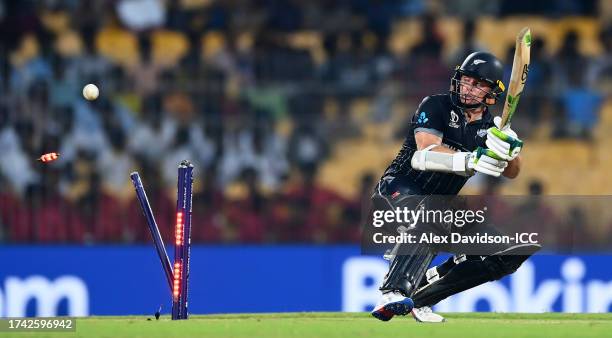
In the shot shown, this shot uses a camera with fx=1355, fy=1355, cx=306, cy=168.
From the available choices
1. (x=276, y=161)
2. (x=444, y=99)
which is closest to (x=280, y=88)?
(x=276, y=161)

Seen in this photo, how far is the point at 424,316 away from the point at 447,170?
1049 millimetres

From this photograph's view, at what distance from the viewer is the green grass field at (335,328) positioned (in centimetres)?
754

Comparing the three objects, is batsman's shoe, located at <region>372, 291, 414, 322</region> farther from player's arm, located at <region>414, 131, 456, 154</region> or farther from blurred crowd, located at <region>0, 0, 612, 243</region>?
blurred crowd, located at <region>0, 0, 612, 243</region>

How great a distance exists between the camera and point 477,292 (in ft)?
38.0

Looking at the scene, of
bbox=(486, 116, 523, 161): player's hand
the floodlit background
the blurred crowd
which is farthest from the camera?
the blurred crowd

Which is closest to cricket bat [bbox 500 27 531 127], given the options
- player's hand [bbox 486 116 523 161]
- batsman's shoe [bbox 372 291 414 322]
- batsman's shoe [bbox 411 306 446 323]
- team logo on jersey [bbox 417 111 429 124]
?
player's hand [bbox 486 116 523 161]

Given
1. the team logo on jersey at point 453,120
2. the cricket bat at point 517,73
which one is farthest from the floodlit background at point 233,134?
the cricket bat at point 517,73

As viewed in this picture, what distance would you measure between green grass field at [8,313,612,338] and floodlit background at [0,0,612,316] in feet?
9.04

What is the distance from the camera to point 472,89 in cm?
855

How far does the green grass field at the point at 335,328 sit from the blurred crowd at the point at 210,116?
113 inches

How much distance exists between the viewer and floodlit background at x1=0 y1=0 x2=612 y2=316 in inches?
462

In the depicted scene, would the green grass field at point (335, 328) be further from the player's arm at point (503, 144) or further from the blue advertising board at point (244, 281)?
the blue advertising board at point (244, 281)

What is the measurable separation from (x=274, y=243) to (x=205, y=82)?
216 centimetres

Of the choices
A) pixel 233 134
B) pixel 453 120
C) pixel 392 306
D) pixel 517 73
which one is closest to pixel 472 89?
pixel 453 120
